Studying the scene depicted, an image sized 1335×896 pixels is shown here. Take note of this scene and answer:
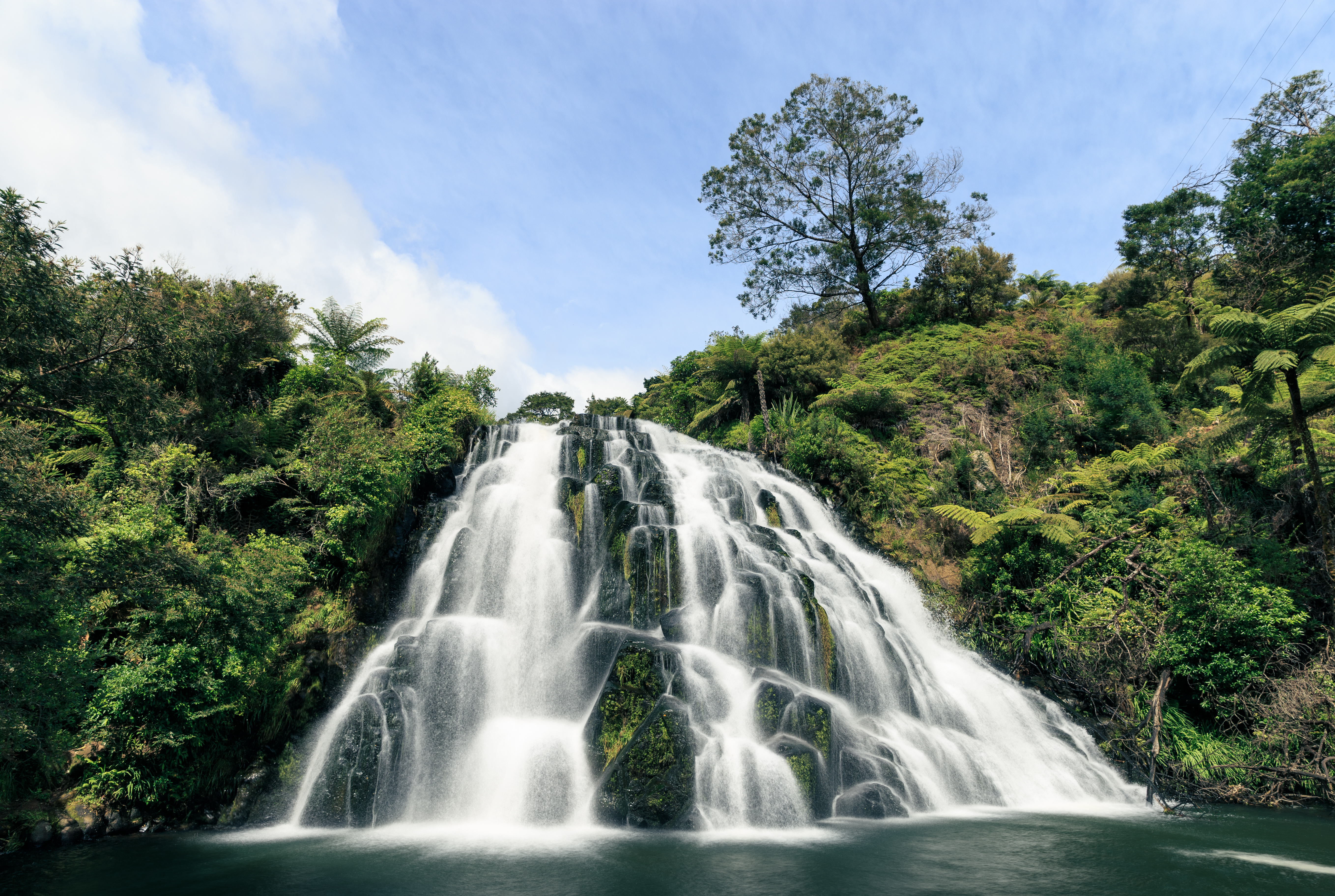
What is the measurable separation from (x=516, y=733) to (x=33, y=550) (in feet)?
21.9

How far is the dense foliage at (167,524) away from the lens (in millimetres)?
6453

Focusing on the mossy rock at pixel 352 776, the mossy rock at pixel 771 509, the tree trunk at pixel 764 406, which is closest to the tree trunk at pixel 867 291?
the tree trunk at pixel 764 406

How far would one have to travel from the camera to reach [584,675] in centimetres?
1052

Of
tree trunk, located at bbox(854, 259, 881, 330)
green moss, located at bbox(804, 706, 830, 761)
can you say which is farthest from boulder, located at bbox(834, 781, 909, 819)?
tree trunk, located at bbox(854, 259, 881, 330)

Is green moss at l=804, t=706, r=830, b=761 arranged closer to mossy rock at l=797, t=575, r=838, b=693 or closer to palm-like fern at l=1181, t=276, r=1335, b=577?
mossy rock at l=797, t=575, r=838, b=693

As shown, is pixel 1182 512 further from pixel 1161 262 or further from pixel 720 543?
pixel 1161 262

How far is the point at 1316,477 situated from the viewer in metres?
10.8

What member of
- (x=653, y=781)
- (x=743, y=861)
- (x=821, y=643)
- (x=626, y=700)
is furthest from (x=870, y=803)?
(x=626, y=700)

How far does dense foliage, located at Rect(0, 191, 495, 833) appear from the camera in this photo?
6453 millimetres

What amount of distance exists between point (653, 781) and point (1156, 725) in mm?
8873

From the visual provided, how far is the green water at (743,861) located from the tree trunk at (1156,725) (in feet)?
3.22

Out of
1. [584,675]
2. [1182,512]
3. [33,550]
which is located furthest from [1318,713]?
[33,550]

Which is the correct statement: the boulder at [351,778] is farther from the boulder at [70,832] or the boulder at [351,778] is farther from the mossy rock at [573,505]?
Answer: the mossy rock at [573,505]

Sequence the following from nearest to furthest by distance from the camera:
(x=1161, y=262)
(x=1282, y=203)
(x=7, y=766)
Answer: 1. (x=7, y=766)
2. (x=1282, y=203)
3. (x=1161, y=262)
